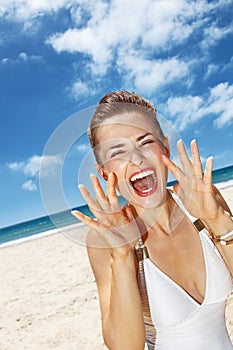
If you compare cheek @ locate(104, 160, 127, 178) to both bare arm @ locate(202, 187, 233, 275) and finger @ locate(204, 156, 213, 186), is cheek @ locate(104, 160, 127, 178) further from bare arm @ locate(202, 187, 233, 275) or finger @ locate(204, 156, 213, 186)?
bare arm @ locate(202, 187, 233, 275)

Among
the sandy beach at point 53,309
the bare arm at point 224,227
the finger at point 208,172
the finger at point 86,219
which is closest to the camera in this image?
the finger at point 86,219

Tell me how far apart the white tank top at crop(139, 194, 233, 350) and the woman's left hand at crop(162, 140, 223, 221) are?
23 cm

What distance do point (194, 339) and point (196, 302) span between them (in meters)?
0.19

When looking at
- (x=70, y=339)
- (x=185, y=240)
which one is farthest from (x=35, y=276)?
(x=185, y=240)

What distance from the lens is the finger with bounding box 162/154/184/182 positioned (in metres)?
2.06

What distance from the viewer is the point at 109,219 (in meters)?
1.88

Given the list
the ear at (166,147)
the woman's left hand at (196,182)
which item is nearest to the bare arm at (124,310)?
the woman's left hand at (196,182)

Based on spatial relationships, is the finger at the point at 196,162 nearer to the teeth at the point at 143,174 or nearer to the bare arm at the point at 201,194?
the bare arm at the point at 201,194

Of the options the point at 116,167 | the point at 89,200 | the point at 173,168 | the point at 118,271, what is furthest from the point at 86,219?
the point at 173,168

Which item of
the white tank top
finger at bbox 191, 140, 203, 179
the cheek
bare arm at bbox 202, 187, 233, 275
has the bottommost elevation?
the white tank top

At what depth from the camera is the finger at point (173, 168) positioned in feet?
6.76

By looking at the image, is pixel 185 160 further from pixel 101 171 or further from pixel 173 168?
pixel 101 171

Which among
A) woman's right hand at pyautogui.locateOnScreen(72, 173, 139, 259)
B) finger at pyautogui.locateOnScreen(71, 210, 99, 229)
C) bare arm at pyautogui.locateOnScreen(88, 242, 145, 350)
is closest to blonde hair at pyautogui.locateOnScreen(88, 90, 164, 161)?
woman's right hand at pyautogui.locateOnScreen(72, 173, 139, 259)

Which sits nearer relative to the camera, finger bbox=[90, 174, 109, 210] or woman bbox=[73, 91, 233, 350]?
finger bbox=[90, 174, 109, 210]
